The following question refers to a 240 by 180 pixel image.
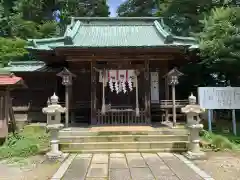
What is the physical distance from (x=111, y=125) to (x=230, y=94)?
5.56 meters

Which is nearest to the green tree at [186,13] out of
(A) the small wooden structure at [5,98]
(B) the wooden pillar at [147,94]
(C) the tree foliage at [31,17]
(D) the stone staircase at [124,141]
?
(B) the wooden pillar at [147,94]

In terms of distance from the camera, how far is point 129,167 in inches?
280

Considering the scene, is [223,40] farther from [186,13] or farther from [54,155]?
[186,13]

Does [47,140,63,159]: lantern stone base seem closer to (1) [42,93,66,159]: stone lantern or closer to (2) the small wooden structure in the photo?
(1) [42,93,66,159]: stone lantern

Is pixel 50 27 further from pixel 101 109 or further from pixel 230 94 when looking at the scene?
pixel 230 94

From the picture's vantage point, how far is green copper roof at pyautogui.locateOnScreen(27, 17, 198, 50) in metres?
13.5

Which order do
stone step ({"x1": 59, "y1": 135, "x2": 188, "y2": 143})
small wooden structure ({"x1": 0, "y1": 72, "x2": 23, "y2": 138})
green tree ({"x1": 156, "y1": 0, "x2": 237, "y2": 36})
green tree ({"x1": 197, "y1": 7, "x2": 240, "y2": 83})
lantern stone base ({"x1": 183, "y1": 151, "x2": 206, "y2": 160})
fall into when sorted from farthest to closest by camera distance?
green tree ({"x1": 156, "y1": 0, "x2": 237, "y2": 36})
green tree ({"x1": 197, "y1": 7, "x2": 240, "y2": 83})
small wooden structure ({"x1": 0, "y1": 72, "x2": 23, "y2": 138})
stone step ({"x1": 59, "y1": 135, "x2": 188, "y2": 143})
lantern stone base ({"x1": 183, "y1": 151, "x2": 206, "y2": 160})

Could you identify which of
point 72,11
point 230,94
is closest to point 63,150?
point 230,94

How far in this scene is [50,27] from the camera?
90.6 ft

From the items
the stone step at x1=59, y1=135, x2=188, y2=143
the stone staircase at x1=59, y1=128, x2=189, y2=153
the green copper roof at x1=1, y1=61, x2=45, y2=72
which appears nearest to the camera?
the stone staircase at x1=59, y1=128, x2=189, y2=153

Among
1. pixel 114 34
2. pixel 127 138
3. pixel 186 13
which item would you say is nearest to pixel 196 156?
pixel 127 138

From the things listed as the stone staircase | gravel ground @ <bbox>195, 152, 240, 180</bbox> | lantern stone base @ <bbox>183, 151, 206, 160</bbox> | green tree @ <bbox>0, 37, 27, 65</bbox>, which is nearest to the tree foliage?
green tree @ <bbox>0, 37, 27, 65</bbox>

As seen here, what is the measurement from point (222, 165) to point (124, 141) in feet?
11.7

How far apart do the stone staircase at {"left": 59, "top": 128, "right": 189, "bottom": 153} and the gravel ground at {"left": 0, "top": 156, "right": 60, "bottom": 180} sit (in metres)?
1.27
